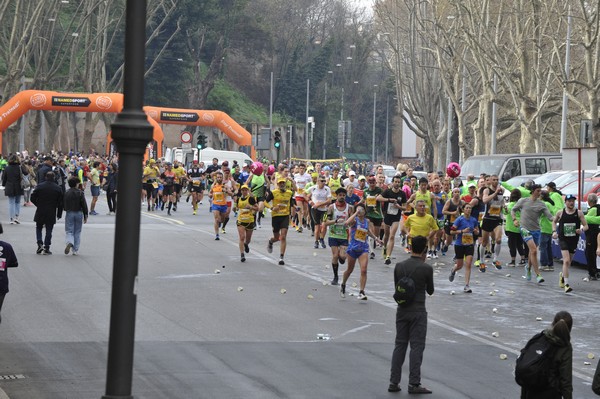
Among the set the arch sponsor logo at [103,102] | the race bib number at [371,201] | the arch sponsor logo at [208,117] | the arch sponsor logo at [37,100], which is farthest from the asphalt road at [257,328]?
the arch sponsor logo at [208,117]

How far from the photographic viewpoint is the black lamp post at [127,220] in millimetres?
6789

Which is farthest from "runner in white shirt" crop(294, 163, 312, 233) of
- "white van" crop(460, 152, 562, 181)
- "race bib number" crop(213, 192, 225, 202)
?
"white van" crop(460, 152, 562, 181)

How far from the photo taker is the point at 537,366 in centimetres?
823

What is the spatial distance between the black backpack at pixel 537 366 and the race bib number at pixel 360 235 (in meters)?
9.26

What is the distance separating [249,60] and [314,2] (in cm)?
1232

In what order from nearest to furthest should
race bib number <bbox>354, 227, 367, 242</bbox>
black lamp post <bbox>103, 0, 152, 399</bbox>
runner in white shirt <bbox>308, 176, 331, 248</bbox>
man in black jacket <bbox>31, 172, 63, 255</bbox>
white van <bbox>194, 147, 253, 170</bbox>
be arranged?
black lamp post <bbox>103, 0, 152, 399</bbox> < race bib number <bbox>354, 227, 367, 242</bbox> < man in black jacket <bbox>31, 172, 63, 255</bbox> < runner in white shirt <bbox>308, 176, 331, 248</bbox> < white van <bbox>194, 147, 253, 170</bbox>

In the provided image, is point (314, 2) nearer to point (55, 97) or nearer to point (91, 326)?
point (55, 97)

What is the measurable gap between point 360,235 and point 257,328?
3353 millimetres

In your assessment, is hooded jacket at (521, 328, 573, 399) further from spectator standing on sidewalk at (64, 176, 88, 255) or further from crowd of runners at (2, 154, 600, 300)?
spectator standing on sidewalk at (64, 176, 88, 255)

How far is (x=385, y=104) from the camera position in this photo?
117625mm

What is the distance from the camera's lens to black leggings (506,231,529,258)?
23.9 metres

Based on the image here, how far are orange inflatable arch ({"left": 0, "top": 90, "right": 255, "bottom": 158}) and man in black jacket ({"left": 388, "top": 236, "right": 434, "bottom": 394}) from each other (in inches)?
1535

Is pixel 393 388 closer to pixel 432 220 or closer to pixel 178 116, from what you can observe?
pixel 432 220

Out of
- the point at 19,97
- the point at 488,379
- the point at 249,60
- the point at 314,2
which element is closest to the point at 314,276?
the point at 488,379
